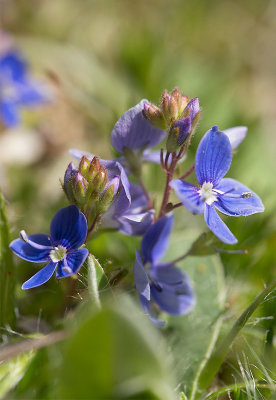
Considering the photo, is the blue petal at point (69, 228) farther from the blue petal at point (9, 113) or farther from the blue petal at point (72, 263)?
the blue petal at point (9, 113)

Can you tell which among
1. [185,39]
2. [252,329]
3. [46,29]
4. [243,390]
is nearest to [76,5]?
[46,29]

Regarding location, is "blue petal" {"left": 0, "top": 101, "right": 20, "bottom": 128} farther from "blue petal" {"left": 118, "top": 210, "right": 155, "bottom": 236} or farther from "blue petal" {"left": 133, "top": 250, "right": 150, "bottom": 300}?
"blue petal" {"left": 133, "top": 250, "right": 150, "bottom": 300}

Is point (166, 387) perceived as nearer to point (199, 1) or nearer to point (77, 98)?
point (77, 98)

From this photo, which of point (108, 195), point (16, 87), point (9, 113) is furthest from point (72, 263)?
point (16, 87)

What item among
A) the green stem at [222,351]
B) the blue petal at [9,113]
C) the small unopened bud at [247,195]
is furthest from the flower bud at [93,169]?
the blue petal at [9,113]

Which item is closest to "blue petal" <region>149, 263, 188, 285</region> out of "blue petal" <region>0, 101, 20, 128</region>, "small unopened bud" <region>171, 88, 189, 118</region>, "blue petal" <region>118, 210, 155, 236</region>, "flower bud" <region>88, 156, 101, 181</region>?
"blue petal" <region>118, 210, 155, 236</region>
